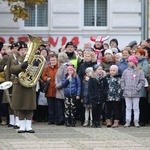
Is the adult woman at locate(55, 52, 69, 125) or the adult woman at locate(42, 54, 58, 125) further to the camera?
the adult woman at locate(42, 54, 58, 125)

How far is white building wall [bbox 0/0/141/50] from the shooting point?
27797mm

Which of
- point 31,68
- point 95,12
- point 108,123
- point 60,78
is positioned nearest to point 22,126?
point 31,68

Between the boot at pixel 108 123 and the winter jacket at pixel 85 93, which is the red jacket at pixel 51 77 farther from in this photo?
the boot at pixel 108 123

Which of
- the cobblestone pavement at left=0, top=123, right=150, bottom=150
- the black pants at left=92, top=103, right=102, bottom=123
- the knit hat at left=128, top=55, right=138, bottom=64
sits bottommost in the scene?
the cobblestone pavement at left=0, top=123, right=150, bottom=150

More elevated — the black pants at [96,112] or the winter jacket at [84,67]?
the winter jacket at [84,67]

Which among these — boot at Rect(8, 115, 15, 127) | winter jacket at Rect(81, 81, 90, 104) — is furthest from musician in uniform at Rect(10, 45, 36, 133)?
winter jacket at Rect(81, 81, 90, 104)

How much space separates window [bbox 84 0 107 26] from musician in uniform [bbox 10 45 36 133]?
1231cm

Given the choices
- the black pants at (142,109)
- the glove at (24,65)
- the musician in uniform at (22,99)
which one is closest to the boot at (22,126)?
the musician in uniform at (22,99)

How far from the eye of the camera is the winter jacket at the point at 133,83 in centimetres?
1778

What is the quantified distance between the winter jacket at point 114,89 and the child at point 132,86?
0.50 feet

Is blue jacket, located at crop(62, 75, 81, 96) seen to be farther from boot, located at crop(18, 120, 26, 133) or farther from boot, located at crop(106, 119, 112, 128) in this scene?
boot, located at crop(18, 120, 26, 133)

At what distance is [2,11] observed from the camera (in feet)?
91.1

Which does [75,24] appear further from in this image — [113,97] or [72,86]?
[113,97]

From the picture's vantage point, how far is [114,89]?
707 inches
